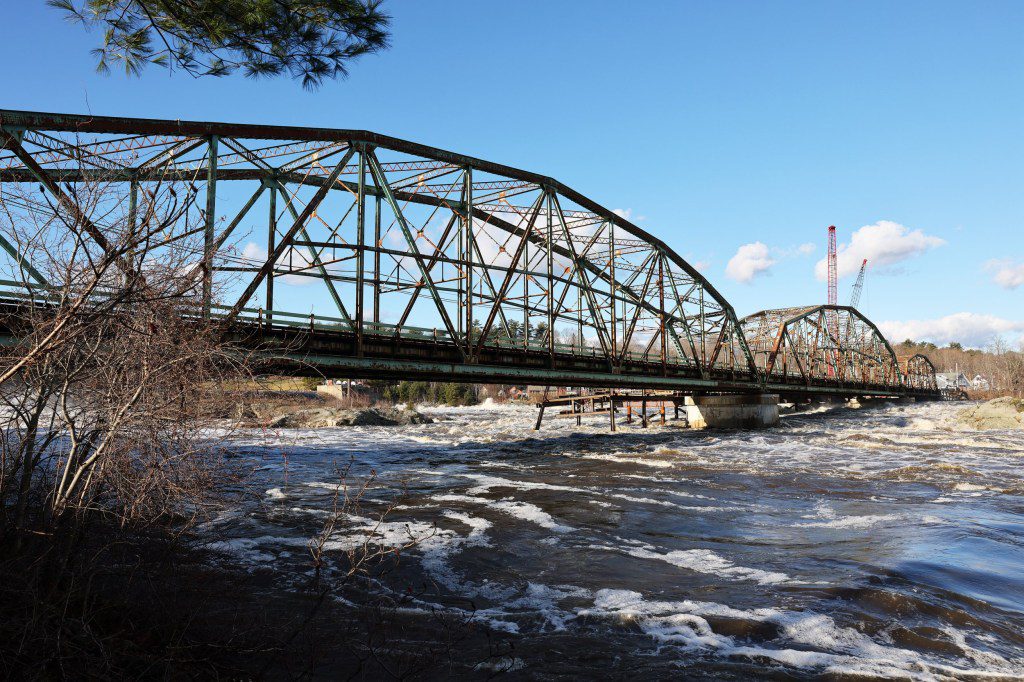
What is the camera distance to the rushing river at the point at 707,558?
19.6ft

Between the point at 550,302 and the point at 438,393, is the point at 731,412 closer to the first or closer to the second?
the point at 550,302

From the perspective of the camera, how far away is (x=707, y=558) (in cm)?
943

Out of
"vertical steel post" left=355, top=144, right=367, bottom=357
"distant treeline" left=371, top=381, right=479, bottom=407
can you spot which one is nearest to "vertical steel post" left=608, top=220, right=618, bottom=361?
"vertical steel post" left=355, top=144, right=367, bottom=357

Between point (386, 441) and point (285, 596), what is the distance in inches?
1127

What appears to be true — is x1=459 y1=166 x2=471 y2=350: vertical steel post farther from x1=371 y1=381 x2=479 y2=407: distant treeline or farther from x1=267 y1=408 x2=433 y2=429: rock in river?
x1=371 y1=381 x2=479 y2=407: distant treeline

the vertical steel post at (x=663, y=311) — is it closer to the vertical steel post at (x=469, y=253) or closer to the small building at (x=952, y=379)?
the vertical steel post at (x=469, y=253)

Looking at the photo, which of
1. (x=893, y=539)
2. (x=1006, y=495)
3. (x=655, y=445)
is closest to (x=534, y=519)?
(x=893, y=539)

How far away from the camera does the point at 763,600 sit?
7.36m

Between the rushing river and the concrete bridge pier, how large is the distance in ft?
75.0

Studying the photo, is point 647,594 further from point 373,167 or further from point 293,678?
point 373,167

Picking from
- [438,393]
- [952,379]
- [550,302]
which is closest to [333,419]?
[550,302]

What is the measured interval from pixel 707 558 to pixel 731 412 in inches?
1504

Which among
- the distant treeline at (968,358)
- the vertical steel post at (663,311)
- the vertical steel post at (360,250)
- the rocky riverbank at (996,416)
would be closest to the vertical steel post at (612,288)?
the vertical steel post at (663,311)

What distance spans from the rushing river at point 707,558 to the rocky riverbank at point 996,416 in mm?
26036
